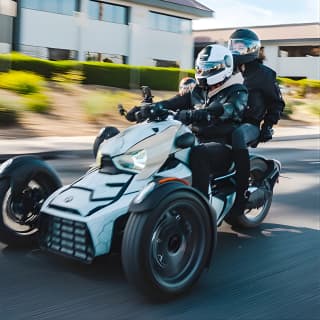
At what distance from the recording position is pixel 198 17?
38.8 meters

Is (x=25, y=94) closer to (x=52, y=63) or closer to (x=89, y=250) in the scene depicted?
(x=52, y=63)

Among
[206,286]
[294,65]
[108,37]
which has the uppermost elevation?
[294,65]

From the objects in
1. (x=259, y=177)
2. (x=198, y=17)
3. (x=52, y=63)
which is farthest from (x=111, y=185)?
(x=198, y=17)

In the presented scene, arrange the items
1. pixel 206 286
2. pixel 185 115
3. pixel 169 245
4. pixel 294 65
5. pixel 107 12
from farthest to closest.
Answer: pixel 294 65
pixel 107 12
pixel 185 115
pixel 206 286
pixel 169 245

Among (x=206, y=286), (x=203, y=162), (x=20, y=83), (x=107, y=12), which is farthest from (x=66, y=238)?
(x=107, y=12)

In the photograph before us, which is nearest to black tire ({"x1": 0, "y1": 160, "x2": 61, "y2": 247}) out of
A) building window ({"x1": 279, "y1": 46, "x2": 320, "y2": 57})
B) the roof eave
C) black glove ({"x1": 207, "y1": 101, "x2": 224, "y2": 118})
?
black glove ({"x1": 207, "y1": 101, "x2": 224, "y2": 118})

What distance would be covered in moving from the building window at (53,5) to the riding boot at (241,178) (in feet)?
89.4

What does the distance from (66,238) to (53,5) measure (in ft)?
95.7

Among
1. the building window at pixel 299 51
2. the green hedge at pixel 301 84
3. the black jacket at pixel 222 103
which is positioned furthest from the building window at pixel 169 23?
the black jacket at pixel 222 103

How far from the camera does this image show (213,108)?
507 cm

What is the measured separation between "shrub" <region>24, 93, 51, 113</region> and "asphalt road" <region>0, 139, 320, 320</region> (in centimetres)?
1145

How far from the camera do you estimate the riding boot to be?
17.8ft

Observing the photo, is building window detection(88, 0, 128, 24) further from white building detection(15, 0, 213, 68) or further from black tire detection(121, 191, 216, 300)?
black tire detection(121, 191, 216, 300)

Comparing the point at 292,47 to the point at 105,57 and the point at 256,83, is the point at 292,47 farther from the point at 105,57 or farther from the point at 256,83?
the point at 256,83
